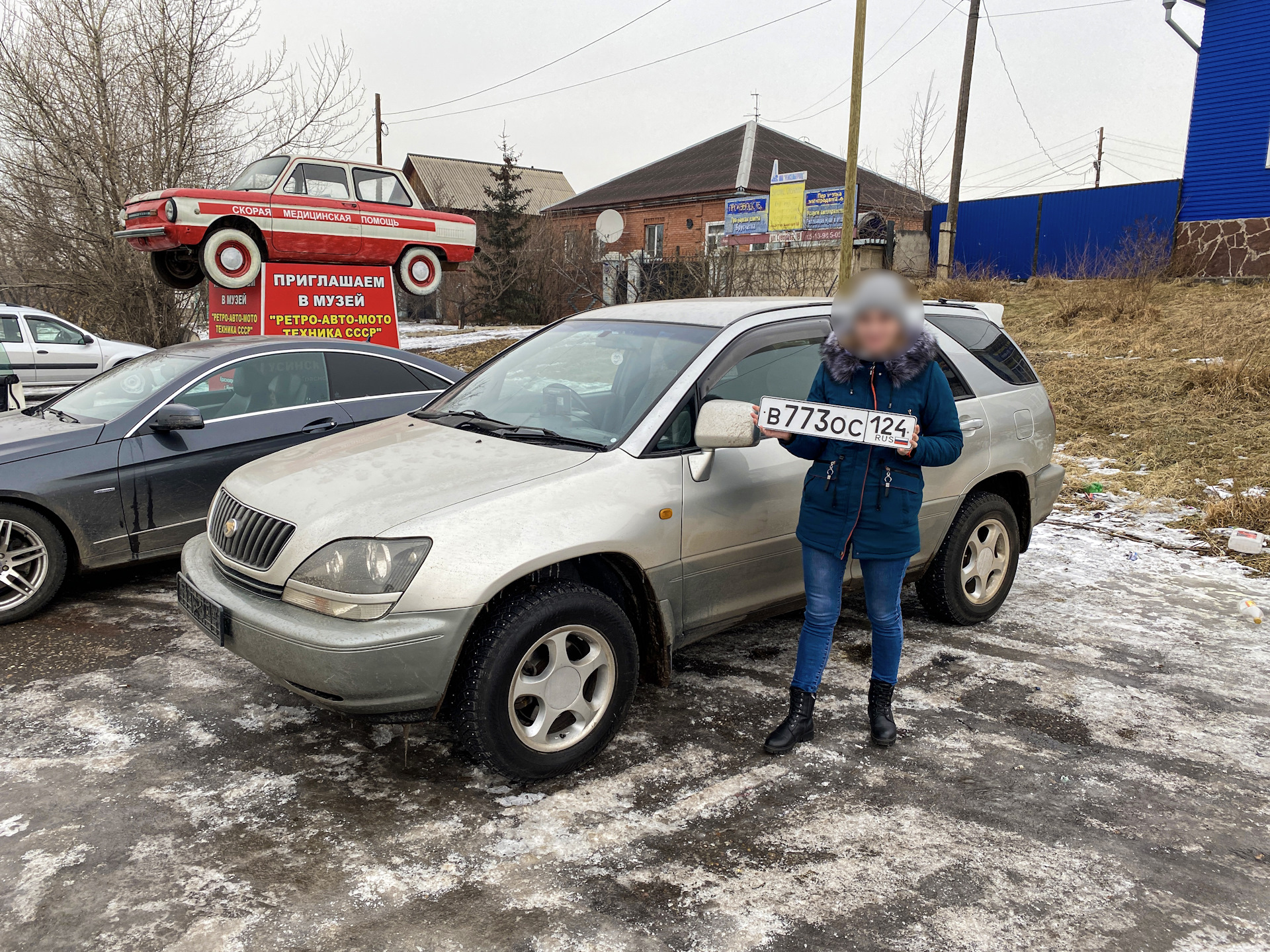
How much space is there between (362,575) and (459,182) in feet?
174

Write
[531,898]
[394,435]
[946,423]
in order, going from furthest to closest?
[394,435] < [946,423] < [531,898]

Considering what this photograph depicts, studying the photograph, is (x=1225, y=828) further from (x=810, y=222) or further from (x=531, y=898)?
(x=810, y=222)

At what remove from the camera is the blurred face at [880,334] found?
324cm

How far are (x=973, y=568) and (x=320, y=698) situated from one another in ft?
11.1

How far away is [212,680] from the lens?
13.4 feet

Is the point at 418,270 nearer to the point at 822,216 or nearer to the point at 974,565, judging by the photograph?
the point at 974,565

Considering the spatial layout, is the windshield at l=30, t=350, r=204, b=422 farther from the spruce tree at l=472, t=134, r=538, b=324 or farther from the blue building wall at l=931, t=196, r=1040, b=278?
the spruce tree at l=472, t=134, r=538, b=324

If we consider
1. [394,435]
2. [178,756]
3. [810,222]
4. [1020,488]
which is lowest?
[178,756]

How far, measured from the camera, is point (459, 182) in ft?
171

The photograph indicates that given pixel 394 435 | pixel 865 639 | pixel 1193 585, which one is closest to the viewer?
pixel 394 435

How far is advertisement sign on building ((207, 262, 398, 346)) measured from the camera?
10.3 meters

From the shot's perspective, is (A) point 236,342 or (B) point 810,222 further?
(B) point 810,222

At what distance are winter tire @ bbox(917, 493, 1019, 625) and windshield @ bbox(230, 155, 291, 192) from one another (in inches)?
358

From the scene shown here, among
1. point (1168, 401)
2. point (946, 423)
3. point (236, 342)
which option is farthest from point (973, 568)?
point (1168, 401)
